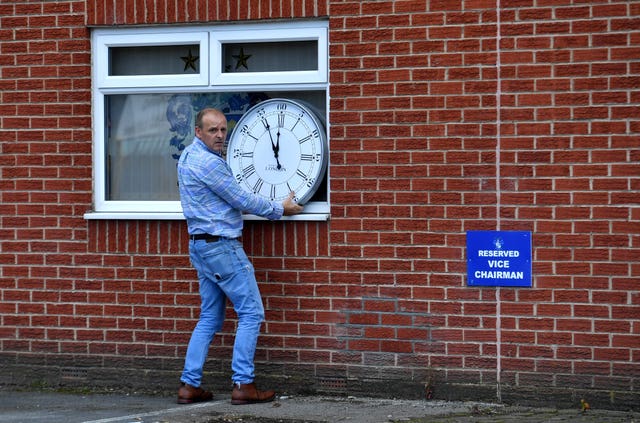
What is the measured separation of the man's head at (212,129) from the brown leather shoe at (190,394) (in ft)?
5.42

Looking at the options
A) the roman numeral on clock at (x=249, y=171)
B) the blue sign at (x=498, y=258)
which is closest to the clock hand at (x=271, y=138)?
the roman numeral on clock at (x=249, y=171)

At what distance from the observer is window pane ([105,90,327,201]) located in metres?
8.09

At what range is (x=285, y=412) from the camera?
22.8 feet

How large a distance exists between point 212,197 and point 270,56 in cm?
130

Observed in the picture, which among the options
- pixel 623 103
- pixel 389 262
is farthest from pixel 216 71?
pixel 623 103

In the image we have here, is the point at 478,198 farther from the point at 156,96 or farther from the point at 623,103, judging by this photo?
the point at 156,96

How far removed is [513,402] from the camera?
7.15m

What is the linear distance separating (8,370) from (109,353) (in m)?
→ 0.85

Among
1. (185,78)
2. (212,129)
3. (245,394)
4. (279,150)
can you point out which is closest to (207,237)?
(212,129)

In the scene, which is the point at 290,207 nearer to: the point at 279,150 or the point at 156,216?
the point at 279,150

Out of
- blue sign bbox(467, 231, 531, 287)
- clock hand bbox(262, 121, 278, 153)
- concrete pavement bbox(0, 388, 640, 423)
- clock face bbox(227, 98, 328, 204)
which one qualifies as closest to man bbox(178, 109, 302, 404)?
concrete pavement bbox(0, 388, 640, 423)

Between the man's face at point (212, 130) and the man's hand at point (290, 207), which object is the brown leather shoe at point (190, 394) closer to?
the man's hand at point (290, 207)

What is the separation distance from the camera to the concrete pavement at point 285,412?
264 inches

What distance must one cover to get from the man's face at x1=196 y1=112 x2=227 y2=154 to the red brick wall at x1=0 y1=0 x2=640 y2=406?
766 mm
